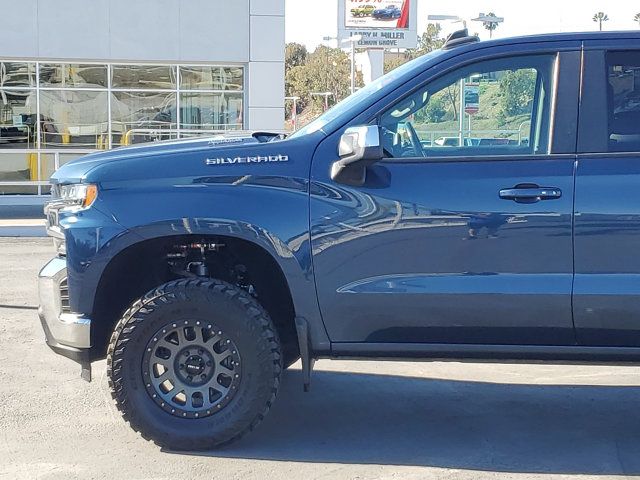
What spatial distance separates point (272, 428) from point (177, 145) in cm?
169

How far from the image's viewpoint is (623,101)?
4.66 metres

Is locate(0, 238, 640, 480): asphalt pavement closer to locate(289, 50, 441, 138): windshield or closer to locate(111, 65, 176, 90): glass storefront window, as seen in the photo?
locate(289, 50, 441, 138): windshield

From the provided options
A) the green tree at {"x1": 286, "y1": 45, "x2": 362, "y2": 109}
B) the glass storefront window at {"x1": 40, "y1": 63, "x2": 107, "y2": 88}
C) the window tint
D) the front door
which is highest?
the green tree at {"x1": 286, "y1": 45, "x2": 362, "y2": 109}

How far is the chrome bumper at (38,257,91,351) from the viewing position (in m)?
4.75

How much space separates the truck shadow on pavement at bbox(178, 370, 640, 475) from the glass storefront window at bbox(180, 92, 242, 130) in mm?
14477

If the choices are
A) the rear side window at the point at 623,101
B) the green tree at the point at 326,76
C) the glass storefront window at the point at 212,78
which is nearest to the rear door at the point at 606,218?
the rear side window at the point at 623,101

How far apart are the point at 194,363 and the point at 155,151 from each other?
1128 millimetres

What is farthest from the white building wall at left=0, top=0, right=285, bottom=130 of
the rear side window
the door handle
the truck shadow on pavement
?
the door handle

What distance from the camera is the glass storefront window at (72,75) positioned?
1939 cm

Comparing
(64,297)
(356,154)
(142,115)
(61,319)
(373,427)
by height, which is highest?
Answer: (142,115)

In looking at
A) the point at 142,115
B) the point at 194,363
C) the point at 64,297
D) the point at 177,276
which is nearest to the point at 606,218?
the point at 194,363

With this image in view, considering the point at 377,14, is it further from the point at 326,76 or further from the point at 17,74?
the point at 326,76

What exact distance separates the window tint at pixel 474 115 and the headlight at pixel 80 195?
59.6 inches

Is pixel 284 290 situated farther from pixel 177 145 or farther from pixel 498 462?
pixel 498 462
